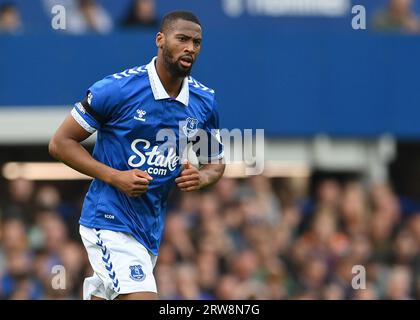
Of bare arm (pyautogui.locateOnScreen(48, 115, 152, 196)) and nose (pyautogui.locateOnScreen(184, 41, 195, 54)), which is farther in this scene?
nose (pyautogui.locateOnScreen(184, 41, 195, 54))

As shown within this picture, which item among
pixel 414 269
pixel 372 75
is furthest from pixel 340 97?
pixel 414 269

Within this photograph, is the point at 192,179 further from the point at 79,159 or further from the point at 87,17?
the point at 87,17

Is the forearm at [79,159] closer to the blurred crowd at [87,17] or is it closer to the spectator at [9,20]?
the blurred crowd at [87,17]

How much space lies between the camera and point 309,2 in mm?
17594

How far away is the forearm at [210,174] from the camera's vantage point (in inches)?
353

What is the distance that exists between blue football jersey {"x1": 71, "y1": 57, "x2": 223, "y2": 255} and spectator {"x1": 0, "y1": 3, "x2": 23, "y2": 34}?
7.59 metres

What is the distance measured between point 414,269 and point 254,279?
222cm

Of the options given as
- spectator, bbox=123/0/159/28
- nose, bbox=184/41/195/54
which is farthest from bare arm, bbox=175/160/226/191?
spectator, bbox=123/0/159/28

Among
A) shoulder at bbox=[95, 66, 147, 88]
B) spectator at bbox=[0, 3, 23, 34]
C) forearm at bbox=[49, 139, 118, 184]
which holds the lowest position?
forearm at bbox=[49, 139, 118, 184]

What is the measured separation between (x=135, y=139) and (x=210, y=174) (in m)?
0.72

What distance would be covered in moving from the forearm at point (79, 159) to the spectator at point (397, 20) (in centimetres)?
952

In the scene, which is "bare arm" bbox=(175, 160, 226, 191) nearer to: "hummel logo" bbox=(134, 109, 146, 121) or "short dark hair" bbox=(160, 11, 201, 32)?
"hummel logo" bbox=(134, 109, 146, 121)

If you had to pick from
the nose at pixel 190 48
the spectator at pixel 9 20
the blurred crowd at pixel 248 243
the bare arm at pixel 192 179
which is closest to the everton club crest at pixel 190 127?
the bare arm at pixel 192 179

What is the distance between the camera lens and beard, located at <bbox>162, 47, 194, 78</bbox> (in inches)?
342
